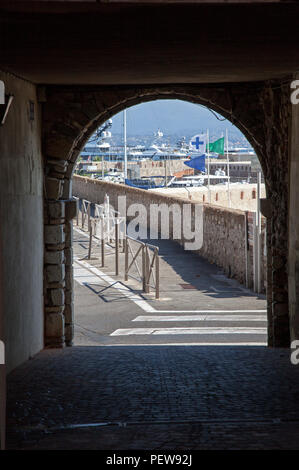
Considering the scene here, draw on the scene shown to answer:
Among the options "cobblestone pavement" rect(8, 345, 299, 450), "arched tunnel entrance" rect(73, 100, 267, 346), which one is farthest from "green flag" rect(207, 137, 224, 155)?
"cobblestone pavement" rect(8, 345, 299, 450)

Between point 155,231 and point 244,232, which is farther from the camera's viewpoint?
point 155,231

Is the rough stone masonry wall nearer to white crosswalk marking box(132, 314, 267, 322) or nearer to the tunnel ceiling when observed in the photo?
white crosswalk marking box(132, 314, 267, 322)

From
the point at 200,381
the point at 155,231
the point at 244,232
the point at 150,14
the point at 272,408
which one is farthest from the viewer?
the point at 155,231

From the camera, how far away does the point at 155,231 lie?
29.7 m

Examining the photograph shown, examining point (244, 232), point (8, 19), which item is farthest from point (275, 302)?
point (244, 232)

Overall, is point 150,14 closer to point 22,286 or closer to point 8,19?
point 8,19

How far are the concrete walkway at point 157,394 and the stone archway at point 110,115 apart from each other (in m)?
0.76

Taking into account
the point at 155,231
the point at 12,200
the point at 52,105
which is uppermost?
the point at 52,105

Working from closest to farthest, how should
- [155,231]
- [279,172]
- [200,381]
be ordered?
[200,381]
[279,172]
[155,231]

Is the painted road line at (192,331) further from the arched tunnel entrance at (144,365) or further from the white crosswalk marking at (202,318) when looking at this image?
the arched tunnel entrance at (144,365)

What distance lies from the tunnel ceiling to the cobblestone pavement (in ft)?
10.0

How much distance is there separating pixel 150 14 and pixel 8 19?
1.05 meters

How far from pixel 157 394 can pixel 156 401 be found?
1.13 feet

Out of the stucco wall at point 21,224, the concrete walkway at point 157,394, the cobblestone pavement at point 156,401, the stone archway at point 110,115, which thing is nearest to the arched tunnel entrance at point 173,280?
the concrete walkway at point 157,394
